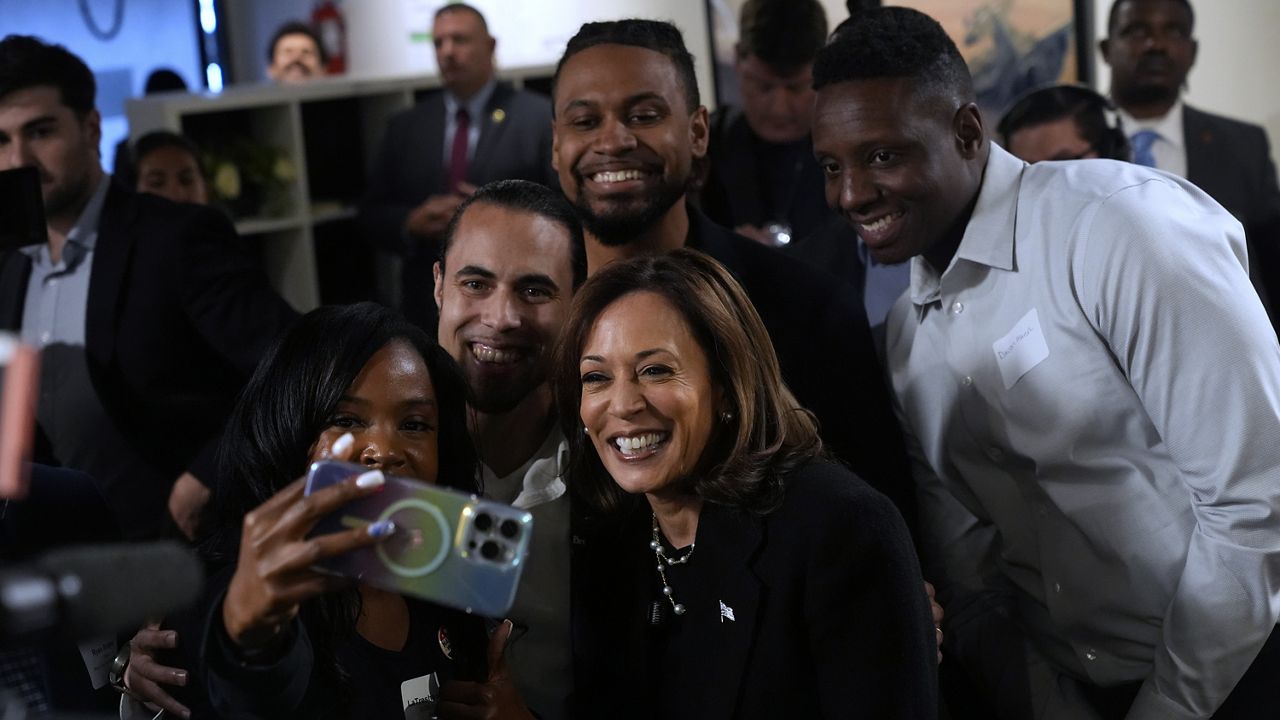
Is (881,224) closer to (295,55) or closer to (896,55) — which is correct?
(896,55)

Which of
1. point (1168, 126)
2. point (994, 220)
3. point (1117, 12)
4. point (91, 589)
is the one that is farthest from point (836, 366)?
point (1117, 12)

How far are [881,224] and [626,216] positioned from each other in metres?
0.44

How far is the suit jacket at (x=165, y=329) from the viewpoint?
2820 mm

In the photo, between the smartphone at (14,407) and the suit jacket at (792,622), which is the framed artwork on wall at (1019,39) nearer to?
the suit jacket at (792,622)

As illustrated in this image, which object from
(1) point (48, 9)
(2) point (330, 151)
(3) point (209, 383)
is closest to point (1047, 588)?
(3) point (209, 383)

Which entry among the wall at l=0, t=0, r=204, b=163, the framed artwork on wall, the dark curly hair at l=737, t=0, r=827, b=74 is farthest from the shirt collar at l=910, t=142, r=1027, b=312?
the wall at l=0, t=0, r=204, b=163

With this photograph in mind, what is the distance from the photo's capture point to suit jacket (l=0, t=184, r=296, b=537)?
2.82 metres

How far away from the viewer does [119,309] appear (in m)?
2.84

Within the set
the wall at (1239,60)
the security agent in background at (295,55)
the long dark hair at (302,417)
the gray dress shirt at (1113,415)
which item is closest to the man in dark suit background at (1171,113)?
the wall at (1239,60)

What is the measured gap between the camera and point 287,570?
3.90 feet

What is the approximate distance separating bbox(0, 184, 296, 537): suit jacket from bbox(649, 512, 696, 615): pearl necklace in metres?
1.17

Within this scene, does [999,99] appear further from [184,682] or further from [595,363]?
[184,682]

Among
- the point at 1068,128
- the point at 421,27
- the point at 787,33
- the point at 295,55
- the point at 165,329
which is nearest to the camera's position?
the point at 165,329

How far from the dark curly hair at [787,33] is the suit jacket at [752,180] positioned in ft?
0.69
